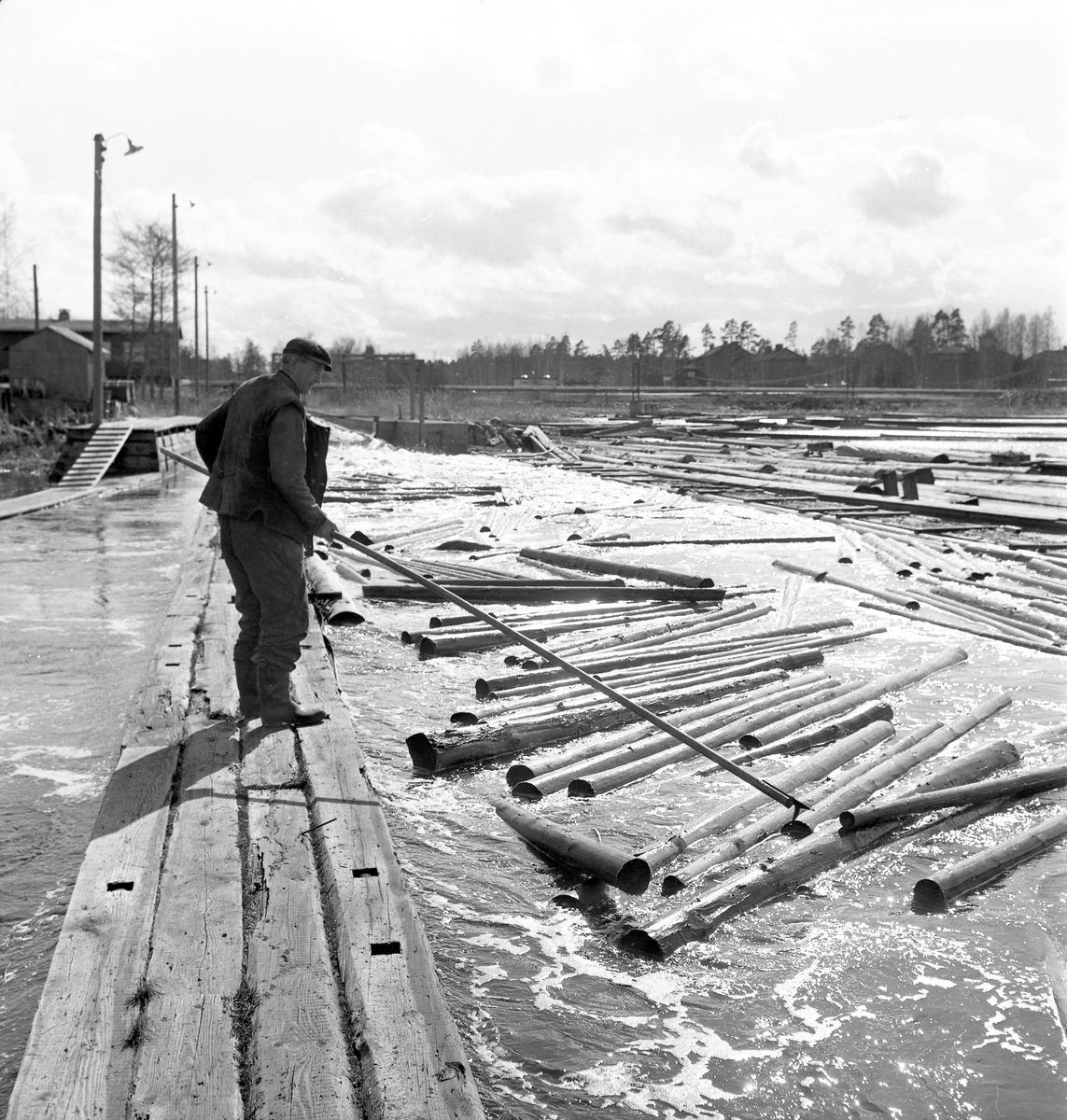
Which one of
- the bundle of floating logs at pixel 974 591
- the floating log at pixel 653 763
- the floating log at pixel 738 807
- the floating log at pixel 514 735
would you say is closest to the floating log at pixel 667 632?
the bundle of floating logs at pixel 974 591

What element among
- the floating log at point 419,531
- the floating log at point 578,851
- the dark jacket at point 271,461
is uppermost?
the dark jacket at point 271,461

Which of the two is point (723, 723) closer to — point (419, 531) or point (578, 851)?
point (578, 851)

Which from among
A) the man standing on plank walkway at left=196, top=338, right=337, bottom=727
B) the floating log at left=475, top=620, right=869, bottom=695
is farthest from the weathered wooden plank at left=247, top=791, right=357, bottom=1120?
the floating log at left=475, top=620, right=869, bottom=695

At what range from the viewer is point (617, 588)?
1051cm

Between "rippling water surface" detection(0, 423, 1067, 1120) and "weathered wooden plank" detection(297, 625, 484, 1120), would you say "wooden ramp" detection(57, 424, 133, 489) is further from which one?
"weathered wooden plank" detection(297, 625, 484, 1120)

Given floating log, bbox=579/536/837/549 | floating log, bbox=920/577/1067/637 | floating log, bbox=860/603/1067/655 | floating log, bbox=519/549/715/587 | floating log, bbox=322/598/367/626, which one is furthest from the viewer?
floating log, bbox=579/536/837/549

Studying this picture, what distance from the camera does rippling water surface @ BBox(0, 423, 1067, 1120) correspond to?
130 inches

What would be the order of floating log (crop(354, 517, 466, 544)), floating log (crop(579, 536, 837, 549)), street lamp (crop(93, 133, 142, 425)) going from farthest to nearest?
street lamp (crop(93, 133, 142, 425)), floating log (crop(579, 536, 837, 549)), floating log (crop(354, 517, 466, 544))

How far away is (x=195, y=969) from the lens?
3.17 m

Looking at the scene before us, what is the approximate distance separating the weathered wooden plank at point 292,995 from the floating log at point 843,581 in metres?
7.69

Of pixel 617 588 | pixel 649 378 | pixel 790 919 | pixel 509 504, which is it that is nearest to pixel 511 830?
pixel 790 919

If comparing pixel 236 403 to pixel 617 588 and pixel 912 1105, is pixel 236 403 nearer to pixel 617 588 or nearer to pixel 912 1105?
pixel 912 1105

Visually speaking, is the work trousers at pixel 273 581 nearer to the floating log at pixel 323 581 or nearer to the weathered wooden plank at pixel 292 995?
the weathered wooden plank at pixel 292 995

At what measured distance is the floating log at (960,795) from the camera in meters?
4.91
